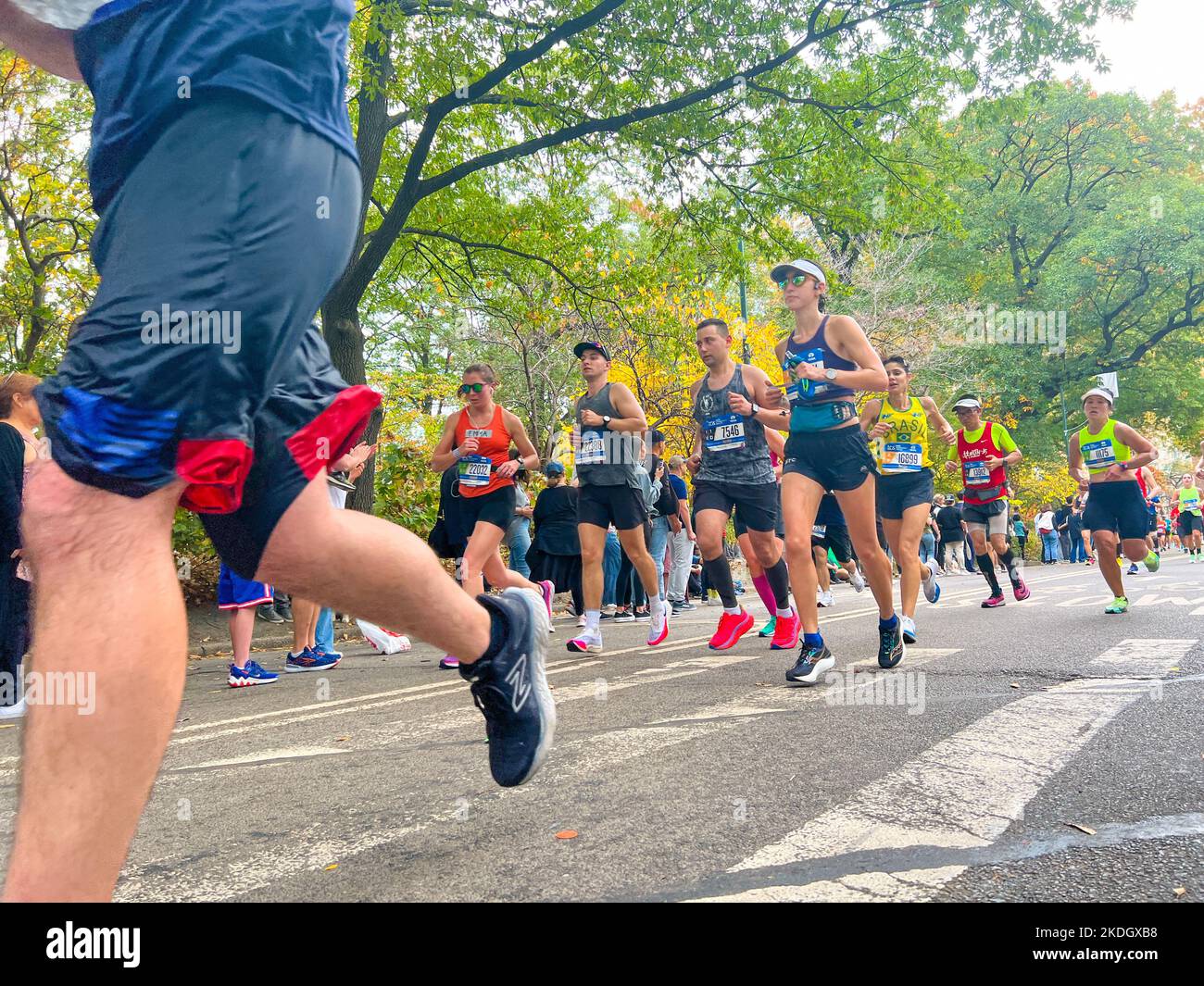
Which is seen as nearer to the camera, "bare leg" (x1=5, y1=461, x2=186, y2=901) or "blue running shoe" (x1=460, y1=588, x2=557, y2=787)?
"bare leg" (x1=5, y1=461, x2=186, y2=901)

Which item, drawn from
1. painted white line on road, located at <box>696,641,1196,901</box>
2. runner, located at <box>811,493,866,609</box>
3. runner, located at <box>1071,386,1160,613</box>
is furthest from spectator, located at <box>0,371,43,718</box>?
runner, located at <box>1071,386,1160,613</box>

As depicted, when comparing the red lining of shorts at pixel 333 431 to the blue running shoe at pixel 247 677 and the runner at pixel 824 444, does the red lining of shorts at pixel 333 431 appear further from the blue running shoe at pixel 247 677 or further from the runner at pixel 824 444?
the blue running shoe at pixel 247 677

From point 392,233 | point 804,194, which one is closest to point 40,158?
point 392,233

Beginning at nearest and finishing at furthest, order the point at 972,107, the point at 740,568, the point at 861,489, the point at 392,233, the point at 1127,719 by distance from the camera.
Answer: the point at 1127,719
the point at 861,489
the point at 392,233
the point at 972,107
the point at 740,568

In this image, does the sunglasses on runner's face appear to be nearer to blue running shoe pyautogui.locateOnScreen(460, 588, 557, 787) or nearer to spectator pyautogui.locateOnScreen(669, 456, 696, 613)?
blue running shoe pyautogui.locateOnScreen(460, 588, 557, 787)

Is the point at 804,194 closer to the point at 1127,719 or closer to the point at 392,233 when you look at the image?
the point at 392,233

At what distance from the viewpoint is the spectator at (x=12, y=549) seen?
18.0 feet

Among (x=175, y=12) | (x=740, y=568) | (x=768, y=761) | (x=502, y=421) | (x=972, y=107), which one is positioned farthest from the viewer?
(x=740, y=568)

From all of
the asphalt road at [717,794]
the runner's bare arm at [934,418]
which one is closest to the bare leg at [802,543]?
the asphalt road at [717,794]

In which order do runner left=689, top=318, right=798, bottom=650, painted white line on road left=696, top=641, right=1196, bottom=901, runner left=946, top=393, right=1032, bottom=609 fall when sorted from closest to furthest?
painted white line on road left=696, top=641, right=1196, bottom=901 < runner left=689, top=318, right=798, bottom=650 < runner left=946, top=393, right=1032, bottom=609

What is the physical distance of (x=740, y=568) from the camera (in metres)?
22.7

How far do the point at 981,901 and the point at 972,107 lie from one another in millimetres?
12553

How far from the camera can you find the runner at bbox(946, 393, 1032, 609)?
34.9ft

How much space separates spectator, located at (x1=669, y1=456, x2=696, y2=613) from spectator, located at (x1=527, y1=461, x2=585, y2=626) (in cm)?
181
